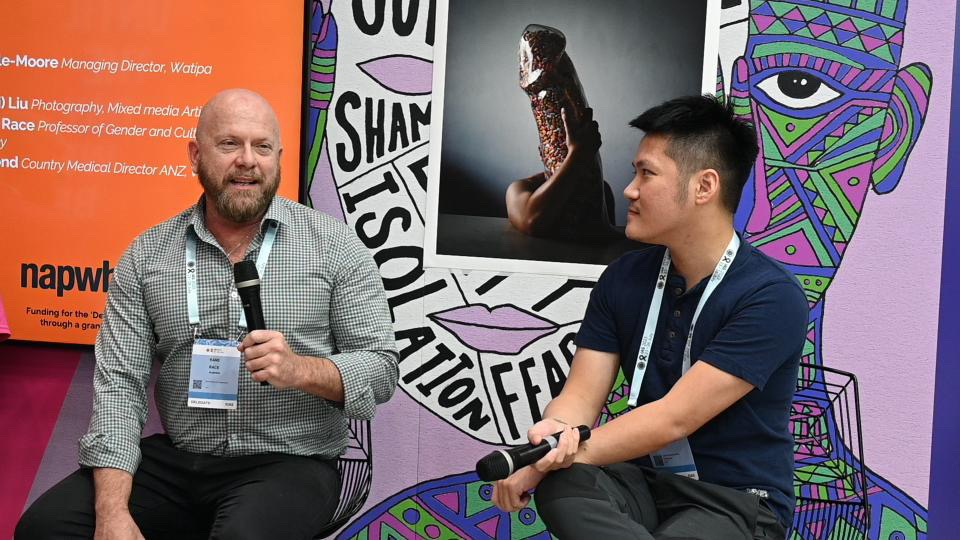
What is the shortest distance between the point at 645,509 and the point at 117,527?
46.4 inches

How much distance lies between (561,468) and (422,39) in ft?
5.11

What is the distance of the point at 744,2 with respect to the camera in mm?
2572

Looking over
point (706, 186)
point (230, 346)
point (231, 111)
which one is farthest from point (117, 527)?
point (706, 186)

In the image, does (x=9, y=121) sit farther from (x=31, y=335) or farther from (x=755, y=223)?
(x=755, y=223)

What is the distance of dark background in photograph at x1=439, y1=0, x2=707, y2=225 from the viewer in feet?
8.55

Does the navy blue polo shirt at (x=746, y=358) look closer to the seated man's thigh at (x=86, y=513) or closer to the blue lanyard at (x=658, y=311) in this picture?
the blue lanyard at (x=658, y=311)

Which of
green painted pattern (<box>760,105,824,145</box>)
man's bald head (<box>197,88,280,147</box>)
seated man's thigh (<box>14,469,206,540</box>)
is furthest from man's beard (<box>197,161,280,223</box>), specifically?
green painted pattern (<box>760,105,824,145</box>)

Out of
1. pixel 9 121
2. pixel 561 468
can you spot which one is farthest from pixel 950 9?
pixel 9 121

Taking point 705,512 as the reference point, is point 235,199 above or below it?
above

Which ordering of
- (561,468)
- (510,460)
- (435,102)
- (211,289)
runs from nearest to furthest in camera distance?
(510,460)
(561,468)
(211,289)
(435,102)

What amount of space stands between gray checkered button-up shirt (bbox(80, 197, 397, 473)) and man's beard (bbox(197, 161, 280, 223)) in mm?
49

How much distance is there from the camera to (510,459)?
1.57 meters

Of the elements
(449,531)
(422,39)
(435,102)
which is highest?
(422,39)

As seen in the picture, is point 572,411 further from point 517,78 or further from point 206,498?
point 517,78
